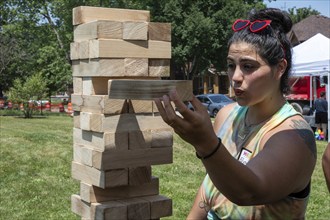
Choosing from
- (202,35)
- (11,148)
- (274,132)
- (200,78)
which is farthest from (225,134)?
(200,78)

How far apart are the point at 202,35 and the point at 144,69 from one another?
3209 cm

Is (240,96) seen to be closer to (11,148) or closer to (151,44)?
(151,44)

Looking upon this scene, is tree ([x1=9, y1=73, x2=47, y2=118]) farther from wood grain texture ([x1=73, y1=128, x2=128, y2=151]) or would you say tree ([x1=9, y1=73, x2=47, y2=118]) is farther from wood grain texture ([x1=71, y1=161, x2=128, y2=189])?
wood grain texture ([x1=73, y1=128, x2=128, y2=151])

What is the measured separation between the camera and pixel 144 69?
92.2 inches

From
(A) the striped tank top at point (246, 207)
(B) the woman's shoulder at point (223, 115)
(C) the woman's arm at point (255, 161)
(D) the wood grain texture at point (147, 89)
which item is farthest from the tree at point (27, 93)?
(C) the woman's arm at point (255, 161)

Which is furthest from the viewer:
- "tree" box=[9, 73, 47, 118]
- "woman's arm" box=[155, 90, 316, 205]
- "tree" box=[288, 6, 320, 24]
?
"tree" box=[288, 6, 320, 24]

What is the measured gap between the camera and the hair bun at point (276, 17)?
5.97ft

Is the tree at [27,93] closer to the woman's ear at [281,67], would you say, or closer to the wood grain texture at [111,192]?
the wood grain texture at [111,192]

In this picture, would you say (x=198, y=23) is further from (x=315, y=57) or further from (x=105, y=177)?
(x=105, y=177)

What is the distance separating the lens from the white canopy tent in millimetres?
11893

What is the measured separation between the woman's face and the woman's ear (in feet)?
0.05

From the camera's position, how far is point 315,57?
12477mm

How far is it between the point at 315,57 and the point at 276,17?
1126cm

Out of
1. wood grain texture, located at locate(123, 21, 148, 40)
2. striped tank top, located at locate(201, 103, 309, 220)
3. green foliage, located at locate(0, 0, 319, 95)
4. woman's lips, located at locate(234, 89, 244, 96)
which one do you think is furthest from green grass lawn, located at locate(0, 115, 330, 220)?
green foliage, located at locate(0, 0, 319, 95)
